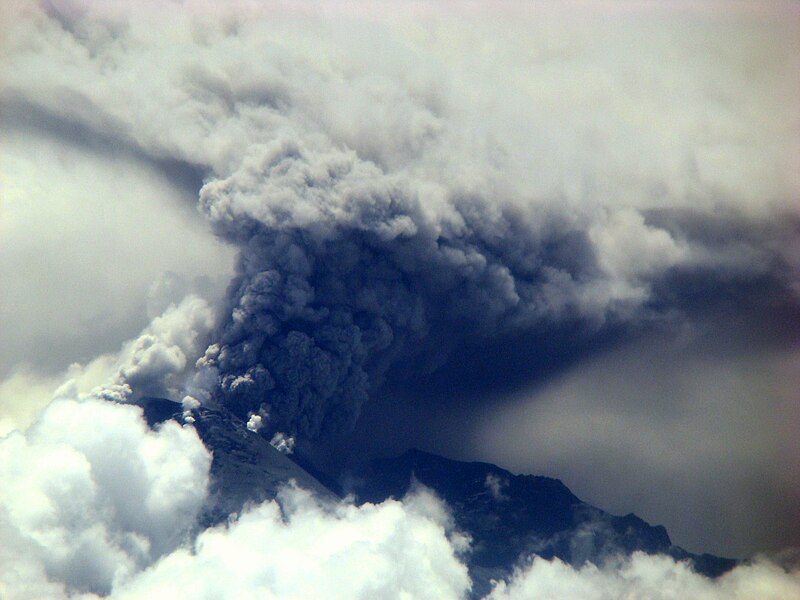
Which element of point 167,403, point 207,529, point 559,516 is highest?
point 559,516

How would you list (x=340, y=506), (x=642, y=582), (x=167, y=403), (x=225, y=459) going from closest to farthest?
1. (x=167, y=403)
2. (x=225, y=459)
3. (x=340, y=506)
4. (x=642, y=582)

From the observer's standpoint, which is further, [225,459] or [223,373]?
[225,459]

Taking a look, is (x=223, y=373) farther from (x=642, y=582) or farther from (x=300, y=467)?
(x=642, y=582)

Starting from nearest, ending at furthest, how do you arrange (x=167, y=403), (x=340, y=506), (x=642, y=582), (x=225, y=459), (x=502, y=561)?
(x=167, y=403) → (x=225, y=459) → (x=340, y=506) → (x=502, y=561) → (x=642, y=582)

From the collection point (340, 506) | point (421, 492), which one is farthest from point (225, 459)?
point (421, 492)

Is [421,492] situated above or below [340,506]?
above

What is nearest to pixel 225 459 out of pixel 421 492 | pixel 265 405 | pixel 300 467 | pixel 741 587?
pixel 300 467

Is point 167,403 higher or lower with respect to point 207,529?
higher

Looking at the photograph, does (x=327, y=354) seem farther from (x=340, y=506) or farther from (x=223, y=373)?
(x=340, y=506)

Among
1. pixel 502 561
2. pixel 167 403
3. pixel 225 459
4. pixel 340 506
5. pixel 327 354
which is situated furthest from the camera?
pixel 502 561
